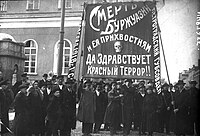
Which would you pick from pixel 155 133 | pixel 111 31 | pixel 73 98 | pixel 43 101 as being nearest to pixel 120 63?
pixel 111 31

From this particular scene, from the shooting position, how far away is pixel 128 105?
21.3 ft

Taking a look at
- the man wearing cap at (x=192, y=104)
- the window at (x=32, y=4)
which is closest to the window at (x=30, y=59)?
the window at (x=32, y=4)

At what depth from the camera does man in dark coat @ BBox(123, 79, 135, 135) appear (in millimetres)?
6352

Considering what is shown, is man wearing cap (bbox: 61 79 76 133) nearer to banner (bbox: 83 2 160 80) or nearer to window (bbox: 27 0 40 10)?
banner (bbox: 83 2 160 80)

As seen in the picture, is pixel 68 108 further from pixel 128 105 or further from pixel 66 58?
pixel 66 58

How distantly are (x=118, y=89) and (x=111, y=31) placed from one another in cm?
183

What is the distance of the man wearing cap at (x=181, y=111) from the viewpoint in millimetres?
5578

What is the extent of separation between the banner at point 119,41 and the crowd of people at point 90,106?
0.66m

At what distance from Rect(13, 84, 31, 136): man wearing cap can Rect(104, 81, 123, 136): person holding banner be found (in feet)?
6.36

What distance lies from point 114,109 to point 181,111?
1425mm

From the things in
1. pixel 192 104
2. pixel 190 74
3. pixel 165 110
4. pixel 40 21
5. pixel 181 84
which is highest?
pixel 40 21

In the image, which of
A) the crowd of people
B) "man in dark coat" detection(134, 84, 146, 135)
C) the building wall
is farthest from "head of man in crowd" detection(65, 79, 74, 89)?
"man in dark coat" detection(134, 84, 146, 135)

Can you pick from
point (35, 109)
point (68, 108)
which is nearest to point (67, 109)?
point (68, 108)

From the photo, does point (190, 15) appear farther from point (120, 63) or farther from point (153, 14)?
point (120, 63)
